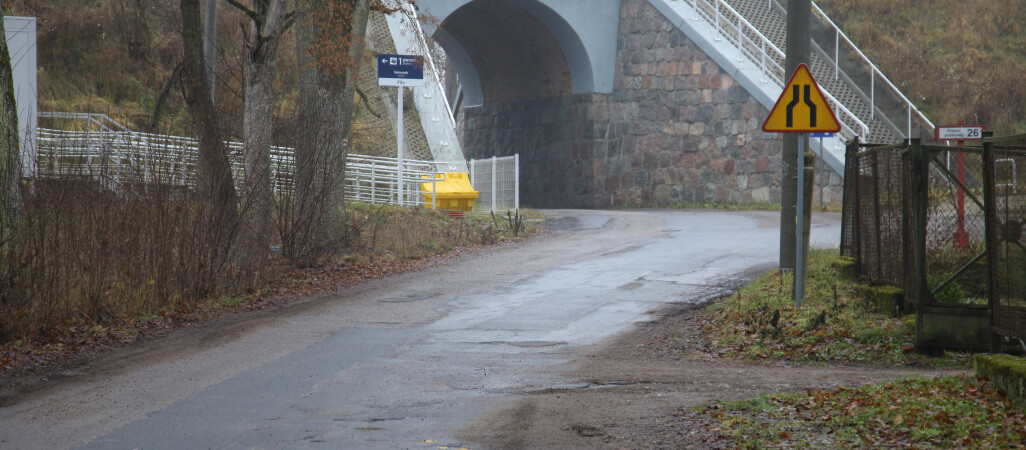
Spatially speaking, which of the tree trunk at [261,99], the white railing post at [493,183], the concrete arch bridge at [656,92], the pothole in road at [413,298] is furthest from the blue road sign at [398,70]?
the pothole in road at [413,298]

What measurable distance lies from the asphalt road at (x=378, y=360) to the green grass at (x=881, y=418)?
5.60 feet

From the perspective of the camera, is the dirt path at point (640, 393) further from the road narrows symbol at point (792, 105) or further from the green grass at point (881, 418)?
the road narrows symbol at point (792, 105)

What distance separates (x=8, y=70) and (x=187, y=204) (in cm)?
274

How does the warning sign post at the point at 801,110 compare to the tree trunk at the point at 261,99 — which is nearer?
the warning sign post at the point at 801,110

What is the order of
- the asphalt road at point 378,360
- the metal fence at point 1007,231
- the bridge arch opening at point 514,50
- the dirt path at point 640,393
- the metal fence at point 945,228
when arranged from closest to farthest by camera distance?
the dirt path at point 640,393, the asphalt road at point 378,360, the metal fence at point 1007,231, the metal fence at point 945,228, the bridge arch opening at point 514,50

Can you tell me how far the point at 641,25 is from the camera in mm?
32031

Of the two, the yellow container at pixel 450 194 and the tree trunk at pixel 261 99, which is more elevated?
the tree trunk at pixel 261 99

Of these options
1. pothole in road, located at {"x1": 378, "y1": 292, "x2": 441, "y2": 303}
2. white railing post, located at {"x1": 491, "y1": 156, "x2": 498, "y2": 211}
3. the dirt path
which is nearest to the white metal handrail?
white railing post, located at {"x1": 491, "y1": 156, "x2": 498, "y2": 211}

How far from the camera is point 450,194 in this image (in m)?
23.6

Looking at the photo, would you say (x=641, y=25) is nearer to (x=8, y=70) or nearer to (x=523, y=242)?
→ (x=523, y=242)

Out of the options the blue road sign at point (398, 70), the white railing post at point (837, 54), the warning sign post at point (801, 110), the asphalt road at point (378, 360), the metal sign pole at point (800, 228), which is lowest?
the asphalt road at point (378, 360)

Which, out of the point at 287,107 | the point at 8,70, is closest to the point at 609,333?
the point at 8,70

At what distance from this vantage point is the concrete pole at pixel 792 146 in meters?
11.3

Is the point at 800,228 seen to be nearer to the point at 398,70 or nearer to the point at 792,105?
the point at 792,105
